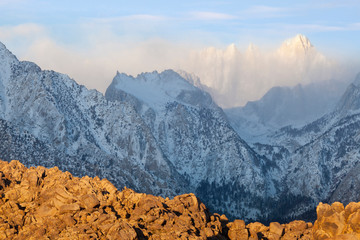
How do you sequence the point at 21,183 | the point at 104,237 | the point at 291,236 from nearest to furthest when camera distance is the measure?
the point at 104,237 → the point at 291,236 → the point at 21,183

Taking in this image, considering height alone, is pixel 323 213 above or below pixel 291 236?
above

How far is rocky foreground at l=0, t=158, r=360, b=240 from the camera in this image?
6031cm

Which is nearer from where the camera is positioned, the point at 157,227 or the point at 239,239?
→ the point at 157,227

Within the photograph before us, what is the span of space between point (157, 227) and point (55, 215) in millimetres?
10551

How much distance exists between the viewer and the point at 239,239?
67188mm

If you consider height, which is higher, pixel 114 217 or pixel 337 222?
pixel 337 222

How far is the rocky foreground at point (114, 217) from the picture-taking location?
60312 millimetres

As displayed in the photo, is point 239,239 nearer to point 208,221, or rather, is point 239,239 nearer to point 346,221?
point 208,221

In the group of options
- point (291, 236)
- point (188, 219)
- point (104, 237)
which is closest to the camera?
point (104, 237)

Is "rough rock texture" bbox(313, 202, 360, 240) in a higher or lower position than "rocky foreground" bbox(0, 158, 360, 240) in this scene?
higher

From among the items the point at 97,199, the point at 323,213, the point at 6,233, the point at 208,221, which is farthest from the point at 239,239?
the point at 6,233

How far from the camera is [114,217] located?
6375cm

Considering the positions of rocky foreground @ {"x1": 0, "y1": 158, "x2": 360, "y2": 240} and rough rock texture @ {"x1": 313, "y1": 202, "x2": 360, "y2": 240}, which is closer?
rough rock texture @ {"x1": 313, "y1": 202, "x2": 360, "y2": 240}

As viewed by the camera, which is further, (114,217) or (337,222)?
(114,217)
